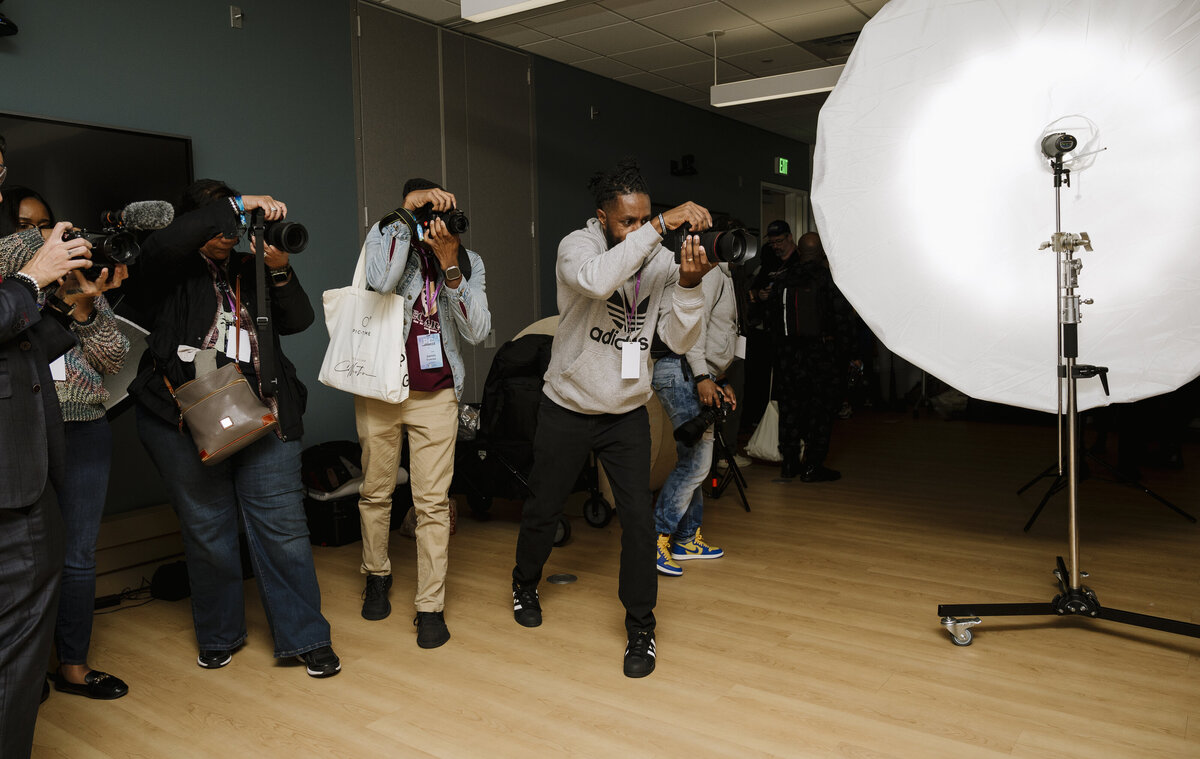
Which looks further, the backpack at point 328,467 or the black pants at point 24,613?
the backpack at point 328,467

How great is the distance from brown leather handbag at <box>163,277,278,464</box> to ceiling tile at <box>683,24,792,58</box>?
15.7ft

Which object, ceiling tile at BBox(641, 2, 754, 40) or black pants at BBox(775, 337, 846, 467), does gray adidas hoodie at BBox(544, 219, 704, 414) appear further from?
ceiling tile at BBox(641, 2, 754, 40)

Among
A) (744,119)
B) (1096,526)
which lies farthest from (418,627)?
(744,119)

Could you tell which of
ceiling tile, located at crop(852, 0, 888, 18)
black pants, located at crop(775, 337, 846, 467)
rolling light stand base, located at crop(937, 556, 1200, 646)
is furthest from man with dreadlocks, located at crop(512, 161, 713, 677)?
ceiling tile, located at crop(852, 0, 888, 18)

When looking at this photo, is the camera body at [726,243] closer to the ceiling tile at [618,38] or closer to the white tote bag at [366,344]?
the white tote bag at [366,344]

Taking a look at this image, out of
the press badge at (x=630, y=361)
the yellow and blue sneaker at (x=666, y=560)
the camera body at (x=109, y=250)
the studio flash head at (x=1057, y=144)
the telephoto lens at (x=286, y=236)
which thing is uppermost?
the studio flash head at (x=1057, y=144)

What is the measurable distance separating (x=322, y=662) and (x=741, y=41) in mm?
5333

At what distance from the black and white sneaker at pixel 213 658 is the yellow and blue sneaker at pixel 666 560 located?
5.43 feet

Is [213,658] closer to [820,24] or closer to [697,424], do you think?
[697,424]

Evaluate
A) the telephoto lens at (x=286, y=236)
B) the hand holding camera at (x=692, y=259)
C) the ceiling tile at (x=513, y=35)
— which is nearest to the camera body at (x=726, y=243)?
the hand holding camera at (x=692, y=259)

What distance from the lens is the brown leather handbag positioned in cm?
231

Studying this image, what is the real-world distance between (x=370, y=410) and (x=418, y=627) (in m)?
0.76

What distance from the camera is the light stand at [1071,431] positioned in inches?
94.3

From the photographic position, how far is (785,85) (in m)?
6.02
